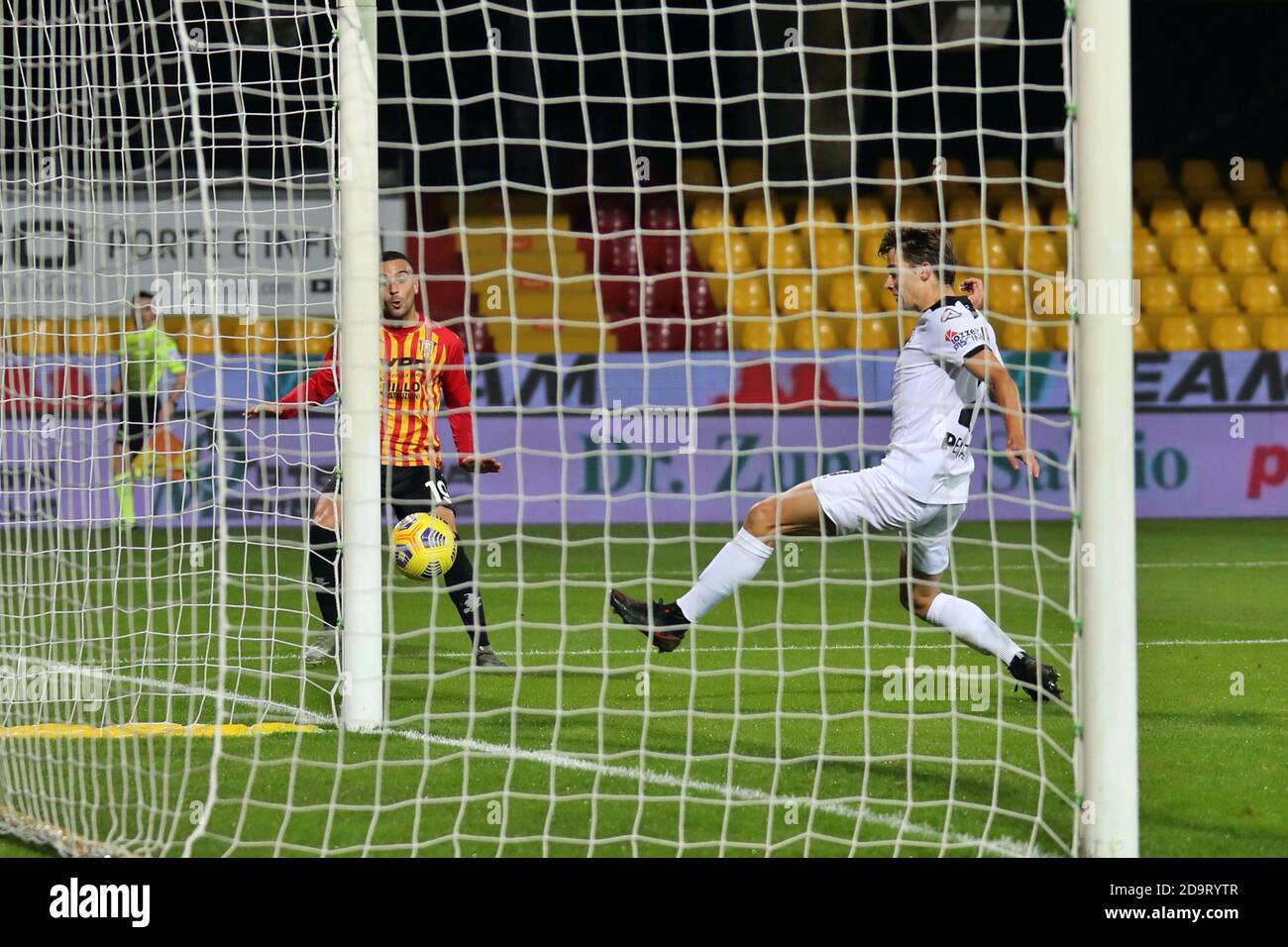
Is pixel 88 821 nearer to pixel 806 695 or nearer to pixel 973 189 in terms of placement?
pixel 806 695

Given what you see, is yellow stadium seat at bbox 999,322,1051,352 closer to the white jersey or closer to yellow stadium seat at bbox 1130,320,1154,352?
yellow stadium seat at bbox 1130,320,1154,352

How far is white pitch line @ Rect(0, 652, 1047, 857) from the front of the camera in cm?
411

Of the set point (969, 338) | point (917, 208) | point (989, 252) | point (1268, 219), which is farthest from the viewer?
point (1268, 219)

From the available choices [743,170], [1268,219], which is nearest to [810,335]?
[743,170]

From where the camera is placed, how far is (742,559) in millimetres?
5473

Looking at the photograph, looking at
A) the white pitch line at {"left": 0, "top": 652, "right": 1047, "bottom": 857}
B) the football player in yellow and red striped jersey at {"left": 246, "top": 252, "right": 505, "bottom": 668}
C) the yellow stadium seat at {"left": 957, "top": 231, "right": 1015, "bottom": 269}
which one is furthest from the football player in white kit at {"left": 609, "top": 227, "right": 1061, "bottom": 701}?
the yellow stadium seat at {"left": 957, "top": 231, "right": 1015, "bottom": 269}

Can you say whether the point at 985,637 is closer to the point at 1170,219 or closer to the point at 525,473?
the point at 525,473

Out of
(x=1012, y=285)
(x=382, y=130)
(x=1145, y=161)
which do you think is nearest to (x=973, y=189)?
(x=1012, y=285)

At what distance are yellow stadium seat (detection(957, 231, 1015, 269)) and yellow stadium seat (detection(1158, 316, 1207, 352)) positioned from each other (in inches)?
63.4

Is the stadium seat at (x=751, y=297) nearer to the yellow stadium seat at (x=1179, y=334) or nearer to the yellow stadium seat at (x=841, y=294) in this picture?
the yellow stadium seat at (x=841, y=294)

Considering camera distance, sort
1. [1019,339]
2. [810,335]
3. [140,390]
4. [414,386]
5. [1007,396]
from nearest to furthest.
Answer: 1. [1007,396]
2. [414,386]
3. [140,390]
4. [810,335]
5. [1019,339]

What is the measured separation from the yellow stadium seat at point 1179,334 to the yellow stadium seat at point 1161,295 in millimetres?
170

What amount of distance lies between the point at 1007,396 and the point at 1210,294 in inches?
465

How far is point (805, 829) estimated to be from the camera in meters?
4.20
